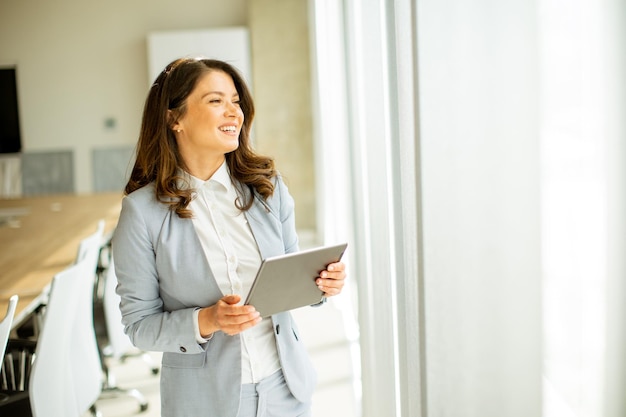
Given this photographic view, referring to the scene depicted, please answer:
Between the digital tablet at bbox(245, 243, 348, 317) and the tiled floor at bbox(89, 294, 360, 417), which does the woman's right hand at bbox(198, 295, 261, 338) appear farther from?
the tiled floor at bbox(89, 294, 360, 417)

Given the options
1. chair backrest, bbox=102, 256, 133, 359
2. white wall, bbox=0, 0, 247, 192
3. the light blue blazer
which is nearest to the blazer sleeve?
the light blue blazer

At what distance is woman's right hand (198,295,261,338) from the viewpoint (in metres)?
1.54

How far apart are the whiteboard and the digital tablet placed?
7.07m

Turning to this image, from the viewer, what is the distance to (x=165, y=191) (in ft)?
5.68

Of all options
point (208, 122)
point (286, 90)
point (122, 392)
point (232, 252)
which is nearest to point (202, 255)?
point (232, 252)

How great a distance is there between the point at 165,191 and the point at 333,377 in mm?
2602

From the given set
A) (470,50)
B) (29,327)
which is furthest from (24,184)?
(470,50)

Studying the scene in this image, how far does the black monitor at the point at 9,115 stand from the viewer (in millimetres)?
8945

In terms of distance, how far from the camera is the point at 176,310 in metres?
1.70

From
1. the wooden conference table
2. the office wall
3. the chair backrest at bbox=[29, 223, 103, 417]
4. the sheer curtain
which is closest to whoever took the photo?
the sheer curtain

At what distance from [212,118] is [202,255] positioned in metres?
0.34

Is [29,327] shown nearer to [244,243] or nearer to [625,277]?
[244,243]

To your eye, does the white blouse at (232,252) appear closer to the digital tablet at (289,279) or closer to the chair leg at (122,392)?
the digital tablet at (289,279)

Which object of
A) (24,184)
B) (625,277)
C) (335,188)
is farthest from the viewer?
(24,184)
